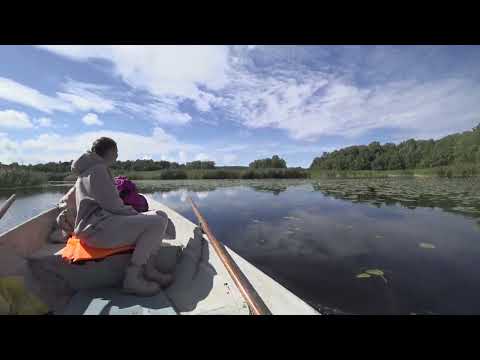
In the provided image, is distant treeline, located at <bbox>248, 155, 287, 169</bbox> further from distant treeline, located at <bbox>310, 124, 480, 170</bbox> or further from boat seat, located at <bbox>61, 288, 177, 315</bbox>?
boat seat, located at <bbox>61, 288, 177, 315</bbox>

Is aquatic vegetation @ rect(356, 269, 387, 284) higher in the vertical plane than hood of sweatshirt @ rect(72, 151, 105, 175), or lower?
lower

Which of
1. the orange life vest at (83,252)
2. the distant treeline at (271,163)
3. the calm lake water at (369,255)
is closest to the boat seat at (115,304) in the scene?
the orange life vest at (83,252)

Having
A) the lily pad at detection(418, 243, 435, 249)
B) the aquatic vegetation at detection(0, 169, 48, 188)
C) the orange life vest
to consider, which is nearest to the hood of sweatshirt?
the orange life vest

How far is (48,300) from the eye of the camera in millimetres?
1332

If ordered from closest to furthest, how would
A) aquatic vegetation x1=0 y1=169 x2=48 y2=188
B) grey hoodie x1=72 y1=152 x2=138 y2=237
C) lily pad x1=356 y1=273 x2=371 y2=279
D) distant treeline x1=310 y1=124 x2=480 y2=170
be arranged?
1. grey hoodie x1=72 y1=152 x2=138 y2=237
2. lily pad x1=356 y1=273 x2=371 y2=279
3. aquatic vegetation x1=0 y1=169 x2=48 y2=188
4. distant treeline x1=310 y1=124 x2=480 y2=170

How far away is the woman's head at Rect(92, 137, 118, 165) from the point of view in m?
1.39

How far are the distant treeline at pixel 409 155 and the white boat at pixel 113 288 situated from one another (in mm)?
37100

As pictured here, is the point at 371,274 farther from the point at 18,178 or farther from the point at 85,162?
the point at 18,178

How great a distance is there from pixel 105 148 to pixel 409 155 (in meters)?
54.4

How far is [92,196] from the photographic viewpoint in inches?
49.9

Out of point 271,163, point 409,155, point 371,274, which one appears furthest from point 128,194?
point 409,155

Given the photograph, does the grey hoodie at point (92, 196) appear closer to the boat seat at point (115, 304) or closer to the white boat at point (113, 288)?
the white boat at point (113, 288)

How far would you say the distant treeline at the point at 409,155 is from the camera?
31334 millimetres
